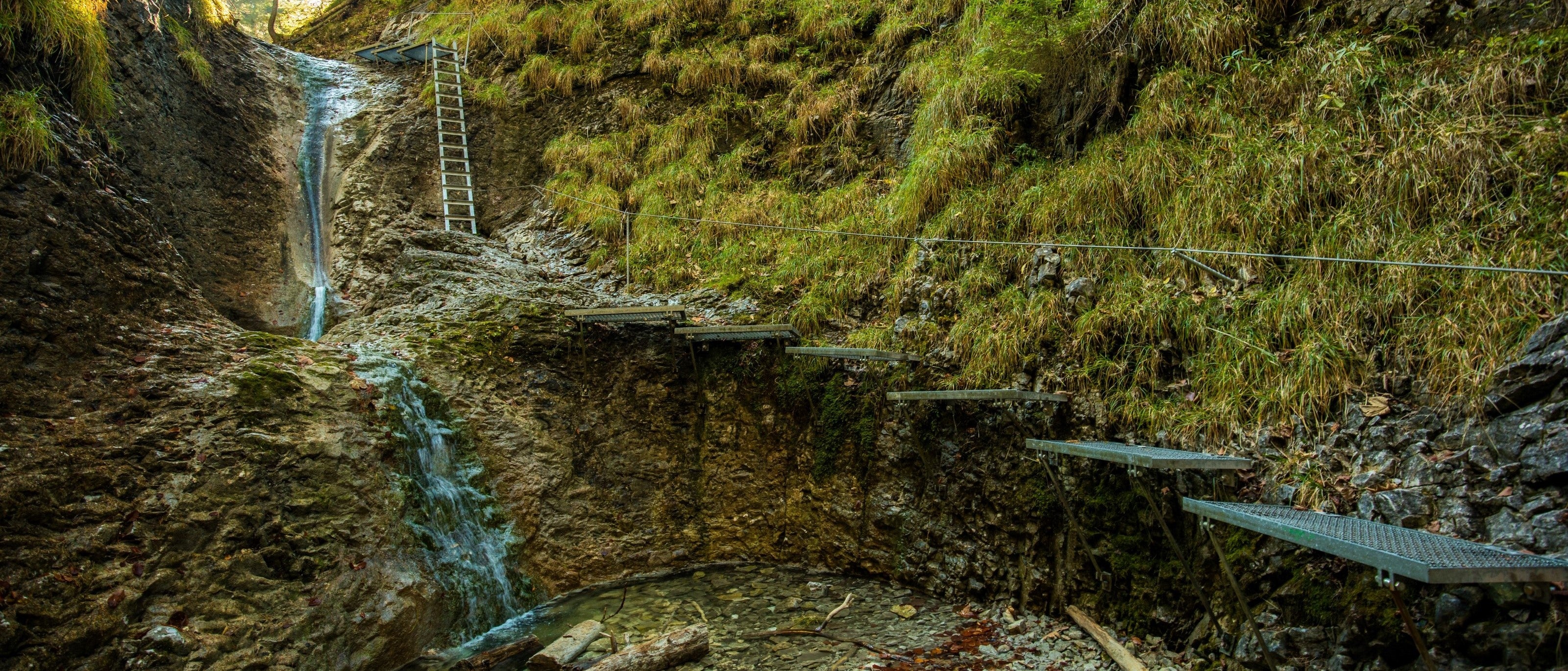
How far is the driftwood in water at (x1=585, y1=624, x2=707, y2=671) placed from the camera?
505 centimetres

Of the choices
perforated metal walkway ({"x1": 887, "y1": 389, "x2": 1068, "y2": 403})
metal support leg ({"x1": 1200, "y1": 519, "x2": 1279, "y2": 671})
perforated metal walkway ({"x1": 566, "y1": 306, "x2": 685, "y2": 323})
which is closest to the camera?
metal support leg ({"x1": 1200, "y1": 519, "x2": 1279, "y2": 671})

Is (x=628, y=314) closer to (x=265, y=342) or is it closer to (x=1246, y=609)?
(x=265, y=342)

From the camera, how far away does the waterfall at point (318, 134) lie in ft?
31.3

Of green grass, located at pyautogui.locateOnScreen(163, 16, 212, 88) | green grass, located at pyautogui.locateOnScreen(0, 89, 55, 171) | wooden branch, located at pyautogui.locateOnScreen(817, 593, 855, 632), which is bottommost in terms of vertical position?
wooden branch, located at pyautogui.locateOnScreen(817, 593, 855, 632)

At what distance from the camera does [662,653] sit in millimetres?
5211

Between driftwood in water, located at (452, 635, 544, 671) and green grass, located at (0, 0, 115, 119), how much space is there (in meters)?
6.08

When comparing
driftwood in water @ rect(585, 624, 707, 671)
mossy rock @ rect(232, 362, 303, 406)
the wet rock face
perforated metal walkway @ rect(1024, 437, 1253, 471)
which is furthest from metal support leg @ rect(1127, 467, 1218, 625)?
mossy rock @ rect(232, 362, 303, 406)

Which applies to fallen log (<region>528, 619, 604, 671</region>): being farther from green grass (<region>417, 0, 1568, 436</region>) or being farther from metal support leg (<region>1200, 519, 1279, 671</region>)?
metal support leg (<region>1200, 519, 1279, 671</region>)

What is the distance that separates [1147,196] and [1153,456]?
288cm

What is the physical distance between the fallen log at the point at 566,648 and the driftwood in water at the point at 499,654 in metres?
0.09

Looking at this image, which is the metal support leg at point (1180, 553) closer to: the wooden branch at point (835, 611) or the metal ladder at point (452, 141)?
the wooden branch at point (835, 611)

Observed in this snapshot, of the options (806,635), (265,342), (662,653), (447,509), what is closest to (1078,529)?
(806,635)

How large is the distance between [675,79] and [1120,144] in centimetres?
769

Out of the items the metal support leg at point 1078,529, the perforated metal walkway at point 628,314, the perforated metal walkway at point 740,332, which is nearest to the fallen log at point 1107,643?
the metal support leg at point 1078,529
